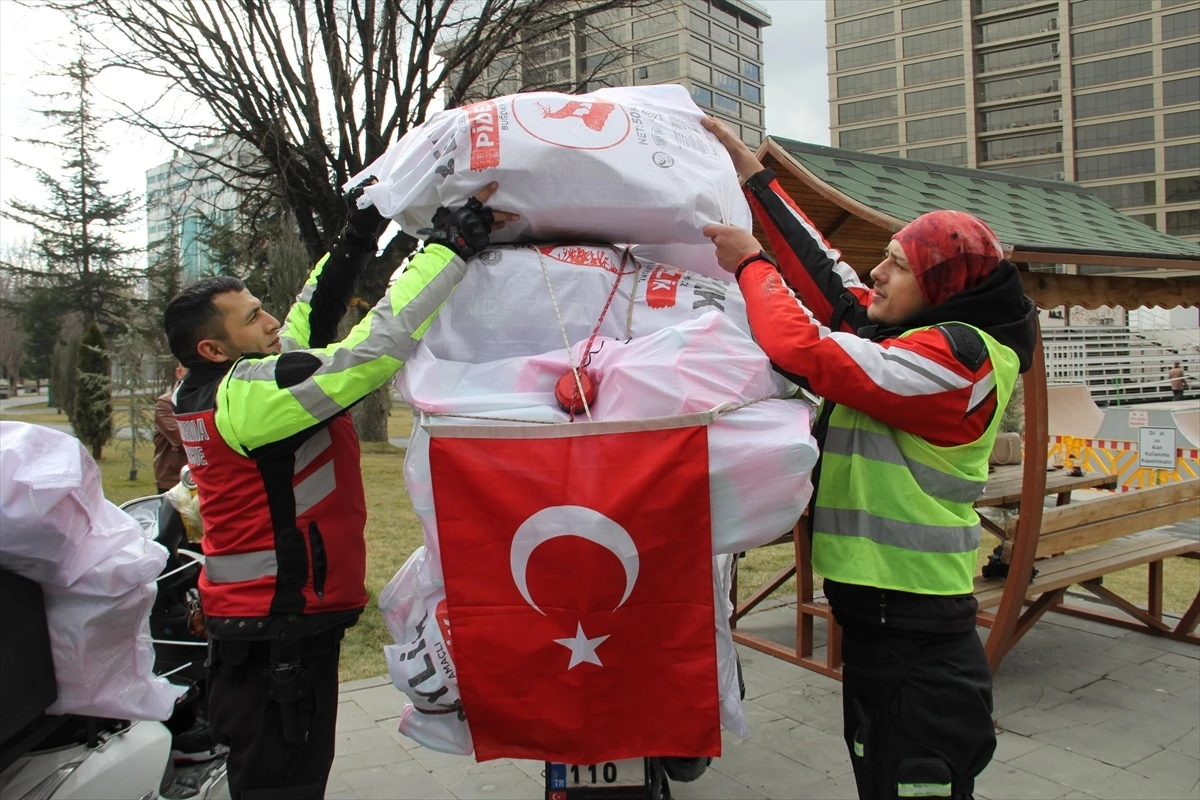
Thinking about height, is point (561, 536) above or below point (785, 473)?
below

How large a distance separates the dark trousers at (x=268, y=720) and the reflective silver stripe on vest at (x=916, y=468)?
4.81 feet

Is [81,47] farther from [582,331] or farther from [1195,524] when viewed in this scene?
[1195,524]

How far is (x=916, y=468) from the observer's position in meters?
2.06

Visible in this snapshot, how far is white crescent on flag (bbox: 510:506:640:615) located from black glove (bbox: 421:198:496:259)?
75 cm

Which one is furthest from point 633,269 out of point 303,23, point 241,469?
point 303,23

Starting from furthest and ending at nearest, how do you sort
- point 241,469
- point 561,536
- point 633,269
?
point 633,269 → point 241,469 → point 561,536

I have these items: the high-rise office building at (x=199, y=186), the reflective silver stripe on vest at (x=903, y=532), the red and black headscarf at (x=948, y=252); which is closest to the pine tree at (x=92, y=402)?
the high-rise office building at (x=199, y=186)

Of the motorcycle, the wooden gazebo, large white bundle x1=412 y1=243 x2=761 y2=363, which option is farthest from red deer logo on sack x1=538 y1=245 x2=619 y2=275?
the wooden gazebo

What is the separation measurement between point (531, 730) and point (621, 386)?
802 millimetres

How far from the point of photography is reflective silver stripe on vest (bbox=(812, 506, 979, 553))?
80.4 inches

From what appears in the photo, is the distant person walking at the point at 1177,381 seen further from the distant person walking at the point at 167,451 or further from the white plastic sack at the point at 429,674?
the white plastic sack at the point at 429,674

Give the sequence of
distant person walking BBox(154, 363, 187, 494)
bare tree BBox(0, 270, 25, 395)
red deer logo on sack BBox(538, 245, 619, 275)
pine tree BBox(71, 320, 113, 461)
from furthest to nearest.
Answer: bare tree BBox(0, 270, 25, 395)
pine tree BBox(71, 320, 113, 461)
distant person walking BBox(154, 363, 187, 494)
red deer logo on sack BBox(538, 245, 619, 275)

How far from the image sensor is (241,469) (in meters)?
2.25

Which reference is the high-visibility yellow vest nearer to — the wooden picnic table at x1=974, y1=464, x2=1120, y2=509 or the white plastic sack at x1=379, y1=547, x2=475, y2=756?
the white plastic sack at x1=379, y1=547, x2=475, y2=756
